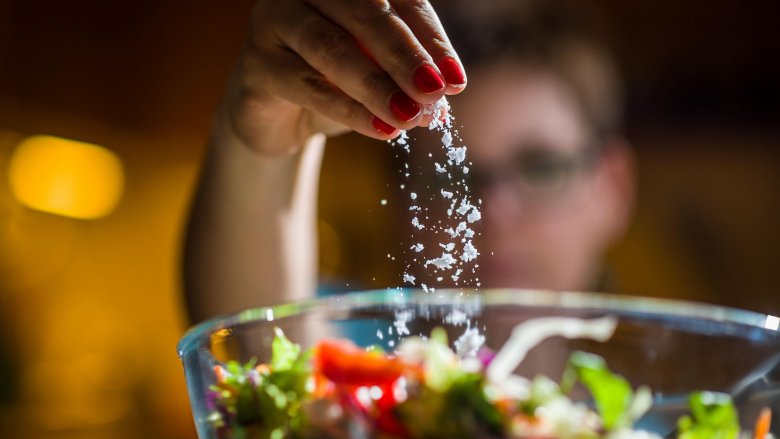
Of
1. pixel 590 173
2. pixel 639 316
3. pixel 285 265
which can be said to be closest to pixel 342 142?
pixel 590 173

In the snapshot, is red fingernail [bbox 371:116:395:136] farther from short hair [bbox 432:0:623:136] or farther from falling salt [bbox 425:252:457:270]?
short hair [bbox 432:0:623:136]

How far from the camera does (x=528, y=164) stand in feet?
4.38

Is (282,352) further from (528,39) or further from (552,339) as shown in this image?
(528,39)

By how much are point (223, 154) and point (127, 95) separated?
1.68 metres

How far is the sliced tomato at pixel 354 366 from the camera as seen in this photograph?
347 millimetres

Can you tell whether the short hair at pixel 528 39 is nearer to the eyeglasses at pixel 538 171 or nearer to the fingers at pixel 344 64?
the eyeglasses at pixel 538 171

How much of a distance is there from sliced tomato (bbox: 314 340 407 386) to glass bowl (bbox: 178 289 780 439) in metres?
0.04

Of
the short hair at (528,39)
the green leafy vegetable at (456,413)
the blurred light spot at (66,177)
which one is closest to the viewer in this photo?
the green leafy vegetable at (456,413)

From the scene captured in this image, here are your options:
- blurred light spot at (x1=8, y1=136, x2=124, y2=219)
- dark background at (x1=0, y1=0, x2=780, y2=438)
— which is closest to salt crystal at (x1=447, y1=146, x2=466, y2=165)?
dark background at (x1=0, y1=0, x2=780, y2=438)

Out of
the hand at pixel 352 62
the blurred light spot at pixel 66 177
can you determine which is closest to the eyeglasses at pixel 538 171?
the hand at pixel 352 62

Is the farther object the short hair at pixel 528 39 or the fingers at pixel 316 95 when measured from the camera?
the short hair at pixel 528 39

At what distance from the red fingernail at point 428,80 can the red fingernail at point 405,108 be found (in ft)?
0.04

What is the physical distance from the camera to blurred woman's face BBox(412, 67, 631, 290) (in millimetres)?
1320

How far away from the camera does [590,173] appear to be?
1.40 metres
